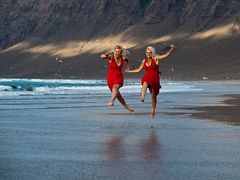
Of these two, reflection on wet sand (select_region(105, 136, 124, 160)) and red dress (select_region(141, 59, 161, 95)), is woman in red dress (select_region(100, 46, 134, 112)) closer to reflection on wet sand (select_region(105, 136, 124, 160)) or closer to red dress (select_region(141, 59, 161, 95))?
red dress (select_region(141, 59, 161, 95))

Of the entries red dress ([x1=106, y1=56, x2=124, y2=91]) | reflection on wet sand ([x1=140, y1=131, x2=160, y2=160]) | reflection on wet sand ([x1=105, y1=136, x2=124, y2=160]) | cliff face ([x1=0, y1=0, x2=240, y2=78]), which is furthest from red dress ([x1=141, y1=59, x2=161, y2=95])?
cliff face ([x1=0, y1=0, x2=240, y2=78])

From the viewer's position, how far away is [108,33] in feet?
482

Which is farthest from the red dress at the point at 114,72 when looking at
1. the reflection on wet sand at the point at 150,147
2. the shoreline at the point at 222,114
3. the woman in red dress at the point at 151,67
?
the reflection on wet sand at the point at 150,147

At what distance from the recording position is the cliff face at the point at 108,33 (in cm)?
12756

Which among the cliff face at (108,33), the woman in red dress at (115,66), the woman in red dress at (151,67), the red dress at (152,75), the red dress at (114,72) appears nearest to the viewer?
the woman in red dress at (151,67)

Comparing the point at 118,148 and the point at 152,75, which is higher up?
the point at 152,75

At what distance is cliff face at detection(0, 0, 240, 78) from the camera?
419 feet

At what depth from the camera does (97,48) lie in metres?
143

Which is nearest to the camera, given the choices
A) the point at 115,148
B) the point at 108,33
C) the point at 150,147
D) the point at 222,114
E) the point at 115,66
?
the point at 115,148

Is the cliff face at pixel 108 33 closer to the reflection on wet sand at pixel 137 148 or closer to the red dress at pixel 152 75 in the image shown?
the red dress at pixel 152 75

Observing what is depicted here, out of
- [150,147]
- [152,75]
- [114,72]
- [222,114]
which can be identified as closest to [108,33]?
[222,114]

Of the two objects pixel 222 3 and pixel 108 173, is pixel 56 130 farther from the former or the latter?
pixel 222 3

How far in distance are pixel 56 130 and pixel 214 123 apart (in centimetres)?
330

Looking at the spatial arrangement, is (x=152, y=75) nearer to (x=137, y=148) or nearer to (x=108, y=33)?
(x=137, y=148)
